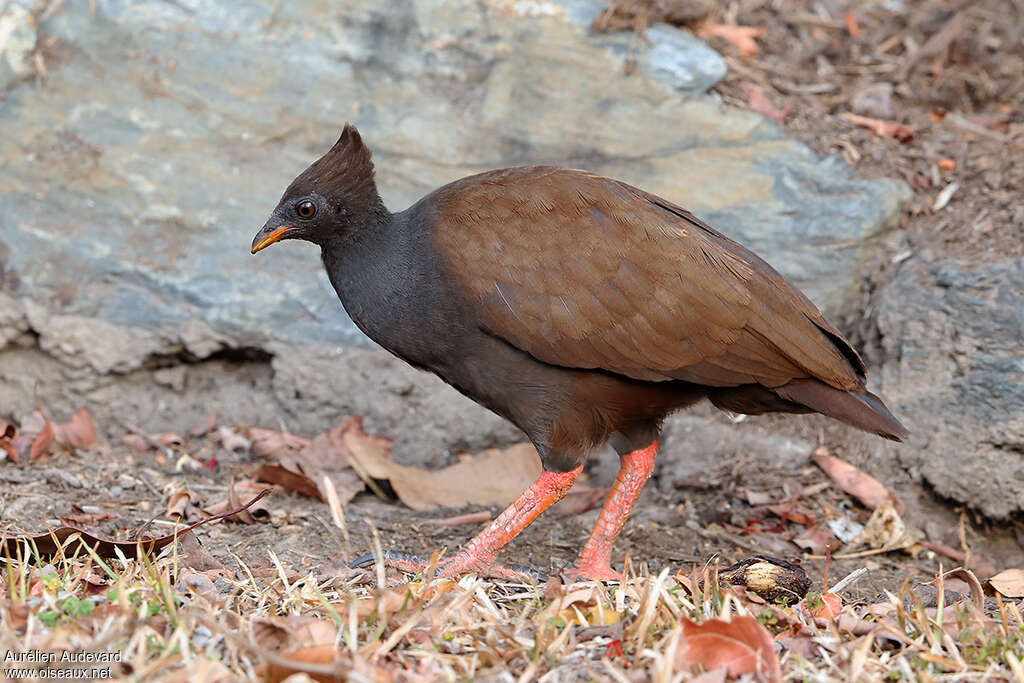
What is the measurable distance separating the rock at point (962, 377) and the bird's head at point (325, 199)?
3.03 metres

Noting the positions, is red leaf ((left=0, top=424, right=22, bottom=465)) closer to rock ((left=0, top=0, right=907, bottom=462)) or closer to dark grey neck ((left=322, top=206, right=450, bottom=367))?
rock ((left=0, top=0, right=907, bottom=462))

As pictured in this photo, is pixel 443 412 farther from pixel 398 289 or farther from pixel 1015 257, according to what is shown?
pixel 1015 257

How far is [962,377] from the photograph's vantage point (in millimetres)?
5566

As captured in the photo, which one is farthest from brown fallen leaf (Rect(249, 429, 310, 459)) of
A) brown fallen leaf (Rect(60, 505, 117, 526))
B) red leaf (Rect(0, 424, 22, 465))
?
brown fallen leaf (Rect(60, 505, 117, 526))

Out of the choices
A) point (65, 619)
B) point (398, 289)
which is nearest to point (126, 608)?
point (65, 619)

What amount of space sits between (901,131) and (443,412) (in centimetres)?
340

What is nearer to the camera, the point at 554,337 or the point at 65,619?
the point at 65,619

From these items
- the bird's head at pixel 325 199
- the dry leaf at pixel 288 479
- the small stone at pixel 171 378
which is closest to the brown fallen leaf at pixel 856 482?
the dry leaf at pixel 288 479

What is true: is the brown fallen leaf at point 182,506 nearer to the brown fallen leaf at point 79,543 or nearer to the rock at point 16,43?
the brown fallen leaf at point 79,543

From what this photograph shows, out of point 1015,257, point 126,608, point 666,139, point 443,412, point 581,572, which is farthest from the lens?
point 666,139

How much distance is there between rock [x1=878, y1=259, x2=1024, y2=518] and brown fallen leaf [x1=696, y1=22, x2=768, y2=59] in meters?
2.26

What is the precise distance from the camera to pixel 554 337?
4.33 m

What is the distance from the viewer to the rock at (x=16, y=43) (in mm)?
6562

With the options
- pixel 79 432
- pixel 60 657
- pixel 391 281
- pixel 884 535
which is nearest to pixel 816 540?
pixel 884 535
